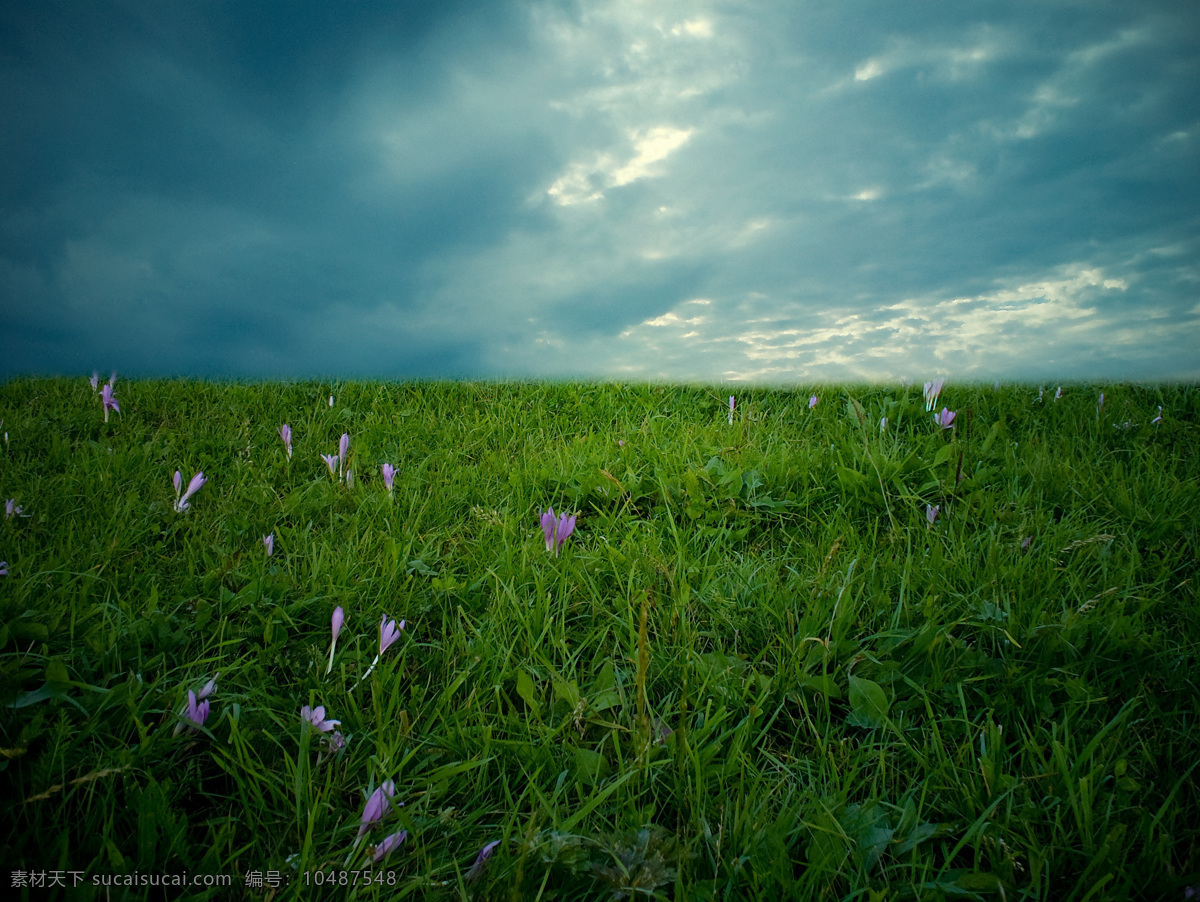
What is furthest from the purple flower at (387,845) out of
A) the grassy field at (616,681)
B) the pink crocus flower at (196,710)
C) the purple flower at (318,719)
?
the pink crocus flower at (196,710)

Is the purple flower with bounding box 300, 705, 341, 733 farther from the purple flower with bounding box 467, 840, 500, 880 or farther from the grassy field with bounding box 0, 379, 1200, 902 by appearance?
the purple flower with bounding box 467, 840, 500, 880

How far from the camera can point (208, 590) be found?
7.87ft

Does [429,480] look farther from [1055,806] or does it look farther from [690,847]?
[1055,806]

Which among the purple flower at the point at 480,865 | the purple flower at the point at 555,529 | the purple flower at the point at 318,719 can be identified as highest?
the purple flower at the point at 555,529

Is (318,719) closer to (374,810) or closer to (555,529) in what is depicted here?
(374,810)

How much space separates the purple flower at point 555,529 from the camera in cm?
239

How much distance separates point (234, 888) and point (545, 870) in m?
0.71

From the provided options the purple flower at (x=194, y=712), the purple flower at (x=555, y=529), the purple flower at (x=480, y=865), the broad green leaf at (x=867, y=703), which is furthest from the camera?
the purple flower at (x=555, y=529)

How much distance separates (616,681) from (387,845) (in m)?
0.80

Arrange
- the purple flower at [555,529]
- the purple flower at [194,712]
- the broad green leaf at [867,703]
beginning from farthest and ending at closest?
the purple flower at [555,529]
the broad green leaf at [867,703]
the purple flower at [194,712]

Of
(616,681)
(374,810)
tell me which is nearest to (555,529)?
(616,681)

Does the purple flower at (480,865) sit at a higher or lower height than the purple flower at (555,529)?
lower

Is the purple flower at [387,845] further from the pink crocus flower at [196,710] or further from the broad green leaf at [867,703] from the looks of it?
the broad green leaf at [867,703]

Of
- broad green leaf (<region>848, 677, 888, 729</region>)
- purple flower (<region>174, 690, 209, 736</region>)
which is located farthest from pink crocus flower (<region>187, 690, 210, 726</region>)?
broad green leaf (<region>848, 677, 888, 729</region>)
